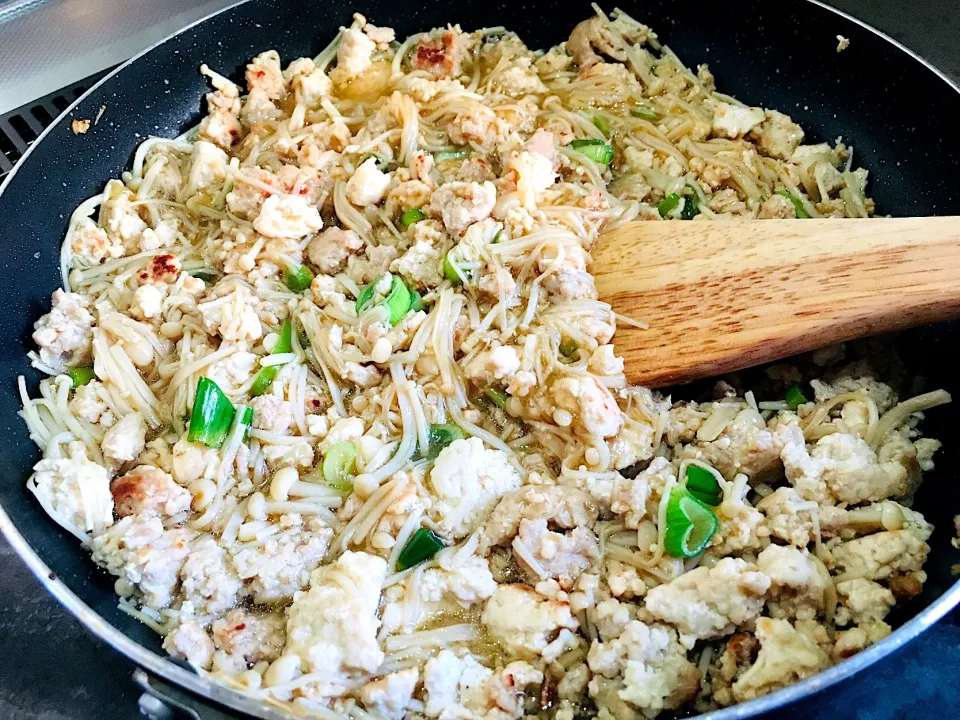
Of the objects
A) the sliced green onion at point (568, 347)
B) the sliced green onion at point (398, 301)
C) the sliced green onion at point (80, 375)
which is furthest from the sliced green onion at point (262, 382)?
the sliced green onion at point (568, 347)

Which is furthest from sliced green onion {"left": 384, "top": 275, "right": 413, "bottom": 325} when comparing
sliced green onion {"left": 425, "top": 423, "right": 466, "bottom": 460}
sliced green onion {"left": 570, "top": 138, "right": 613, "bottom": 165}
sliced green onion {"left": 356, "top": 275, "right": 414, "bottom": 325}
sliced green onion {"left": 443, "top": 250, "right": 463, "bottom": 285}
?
sliced green onion {"left": 570, "top": 138, "right": 613, "bottom": 165}

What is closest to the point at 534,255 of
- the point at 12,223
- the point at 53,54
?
the point at 12,223

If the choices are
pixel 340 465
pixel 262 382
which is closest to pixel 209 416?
pixel 262 382

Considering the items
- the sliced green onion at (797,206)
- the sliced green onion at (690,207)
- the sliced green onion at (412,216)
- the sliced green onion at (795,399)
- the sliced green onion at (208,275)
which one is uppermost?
the sliced green onion at (208,275)

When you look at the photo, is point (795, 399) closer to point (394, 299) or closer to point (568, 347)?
point (568, 347)

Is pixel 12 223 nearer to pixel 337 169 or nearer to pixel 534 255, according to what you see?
pixel 337 169

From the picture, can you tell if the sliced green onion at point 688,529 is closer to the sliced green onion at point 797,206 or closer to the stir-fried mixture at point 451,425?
the stir-fried mixture at point 451,425

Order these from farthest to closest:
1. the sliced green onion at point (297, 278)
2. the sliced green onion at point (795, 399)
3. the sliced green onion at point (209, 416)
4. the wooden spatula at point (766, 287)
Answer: the sliced green onion at point (297, 278)
the sliced green onion at point (795, 399)
the sliced green onion at point (209, 416)
the wooden spatula at point (766, 287)
